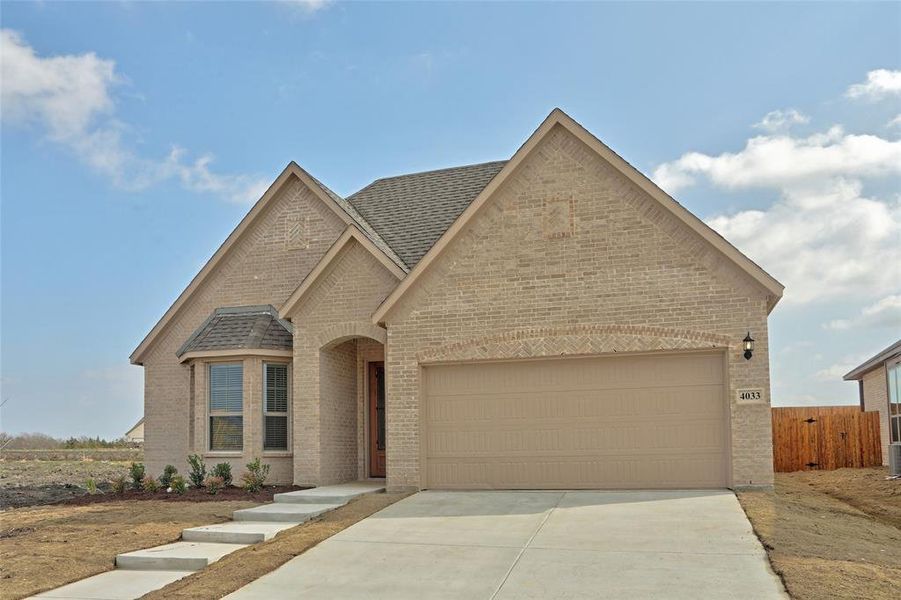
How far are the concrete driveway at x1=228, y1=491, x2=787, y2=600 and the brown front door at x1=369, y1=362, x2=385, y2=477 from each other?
488 cm

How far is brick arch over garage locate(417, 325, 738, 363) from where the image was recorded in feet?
50.5

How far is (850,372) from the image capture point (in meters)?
32.8

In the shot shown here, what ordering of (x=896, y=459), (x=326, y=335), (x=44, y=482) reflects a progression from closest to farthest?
1. (x=326, y=335)
2. (x=896, y=459)
3. (x=44, y=482)

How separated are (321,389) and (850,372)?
73.9 ft

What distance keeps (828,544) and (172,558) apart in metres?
8.39

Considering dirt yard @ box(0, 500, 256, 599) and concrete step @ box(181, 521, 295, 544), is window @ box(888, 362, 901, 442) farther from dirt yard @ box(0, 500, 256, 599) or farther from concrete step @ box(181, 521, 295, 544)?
concrete step @ box(181, 521, 295, 544)

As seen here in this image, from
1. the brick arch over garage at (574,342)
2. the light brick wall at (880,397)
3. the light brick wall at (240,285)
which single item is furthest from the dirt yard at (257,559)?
the light brick wall at (880,397)

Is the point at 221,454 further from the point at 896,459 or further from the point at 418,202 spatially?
the point at 896,459

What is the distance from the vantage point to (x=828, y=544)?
11.2 meters

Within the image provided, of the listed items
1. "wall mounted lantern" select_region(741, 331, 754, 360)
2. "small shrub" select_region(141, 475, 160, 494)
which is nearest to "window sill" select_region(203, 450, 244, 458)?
"small shrub" select_region(141, 475, 160, 494)

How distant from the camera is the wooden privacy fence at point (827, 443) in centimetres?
2714

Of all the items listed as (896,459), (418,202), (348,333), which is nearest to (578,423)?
(348,333)

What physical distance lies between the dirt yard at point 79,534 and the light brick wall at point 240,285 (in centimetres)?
404

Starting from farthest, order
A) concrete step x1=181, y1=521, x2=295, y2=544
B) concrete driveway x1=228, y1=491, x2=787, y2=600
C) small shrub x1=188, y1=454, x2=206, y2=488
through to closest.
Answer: small shrub x1=188, y1=454, x2=206, y2=488 → concrete step x1=181, y1=521, x2=295, y2=544 → concrete driveway x1=228, y1=491, x2=787, y2=600
